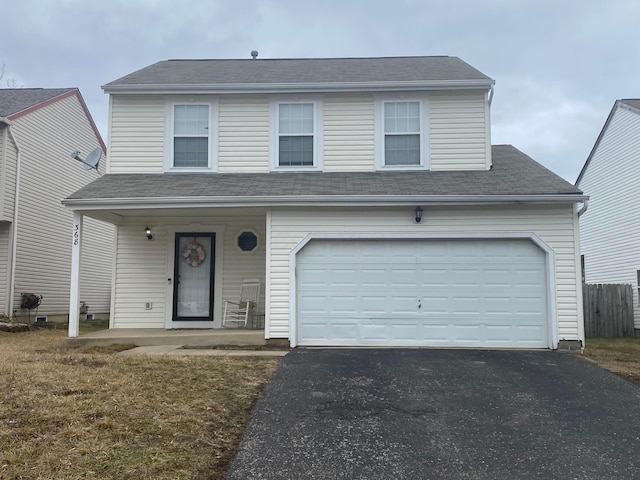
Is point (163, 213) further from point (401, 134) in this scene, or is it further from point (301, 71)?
point (401, 134)

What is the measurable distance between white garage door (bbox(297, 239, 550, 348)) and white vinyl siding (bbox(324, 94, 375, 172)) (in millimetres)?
2065

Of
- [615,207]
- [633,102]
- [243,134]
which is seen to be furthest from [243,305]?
[633,102]

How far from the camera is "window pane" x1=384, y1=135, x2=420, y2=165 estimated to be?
10281 millimetres

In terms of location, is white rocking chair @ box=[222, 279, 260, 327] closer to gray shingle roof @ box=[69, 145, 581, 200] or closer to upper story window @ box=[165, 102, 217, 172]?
gray shingle roof @ box=[69, 145, 581, 200]

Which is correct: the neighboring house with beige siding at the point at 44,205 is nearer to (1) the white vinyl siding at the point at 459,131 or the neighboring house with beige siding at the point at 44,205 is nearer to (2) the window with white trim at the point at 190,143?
(2) the window with white trim at the point at 190,143

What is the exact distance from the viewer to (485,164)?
1019cm

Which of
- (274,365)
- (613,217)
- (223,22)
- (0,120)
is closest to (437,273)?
(274,365)

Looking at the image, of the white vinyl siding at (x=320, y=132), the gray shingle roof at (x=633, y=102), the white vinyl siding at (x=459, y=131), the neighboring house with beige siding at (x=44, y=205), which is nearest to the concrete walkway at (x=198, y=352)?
the white vinyl siding at (x=320, y=132)

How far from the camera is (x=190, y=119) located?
10.6 m

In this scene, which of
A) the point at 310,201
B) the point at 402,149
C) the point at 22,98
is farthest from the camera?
the point at 22,98

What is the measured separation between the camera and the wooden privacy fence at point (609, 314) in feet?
41.5

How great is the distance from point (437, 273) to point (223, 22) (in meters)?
14.4

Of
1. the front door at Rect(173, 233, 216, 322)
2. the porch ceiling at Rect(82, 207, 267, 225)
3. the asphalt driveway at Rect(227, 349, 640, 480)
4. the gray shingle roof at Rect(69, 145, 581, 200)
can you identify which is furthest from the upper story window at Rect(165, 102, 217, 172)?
the asphalt driveway at Rect(227, 349, 640, 480)

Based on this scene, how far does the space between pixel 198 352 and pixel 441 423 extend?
4.49 metres
